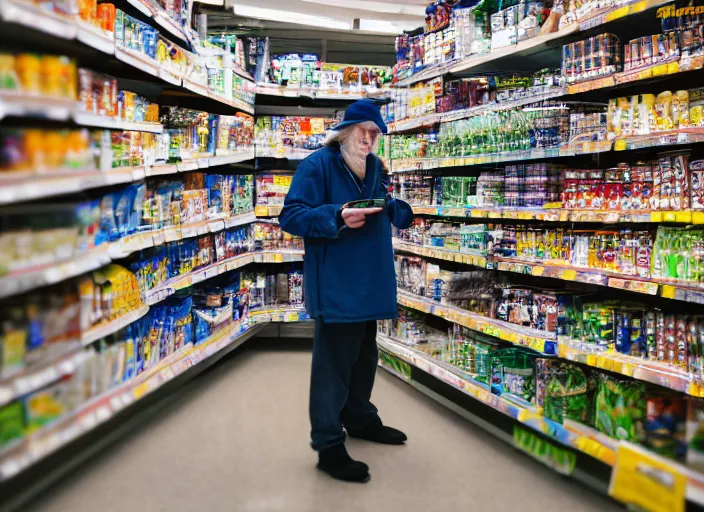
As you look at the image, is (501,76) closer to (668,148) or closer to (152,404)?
(668,148)

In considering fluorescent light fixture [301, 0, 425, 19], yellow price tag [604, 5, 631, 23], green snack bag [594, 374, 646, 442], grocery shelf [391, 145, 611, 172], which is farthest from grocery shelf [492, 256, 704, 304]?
fluorescent light fixture [301, 0, 425, 19]

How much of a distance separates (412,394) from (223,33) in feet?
10.8

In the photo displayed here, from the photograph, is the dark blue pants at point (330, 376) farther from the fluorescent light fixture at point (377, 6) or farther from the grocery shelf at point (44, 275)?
the fluorescent light fixture at point (377, 6)

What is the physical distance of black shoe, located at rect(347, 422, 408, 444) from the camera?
3.29 metres

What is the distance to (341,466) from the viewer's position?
284 centimetres

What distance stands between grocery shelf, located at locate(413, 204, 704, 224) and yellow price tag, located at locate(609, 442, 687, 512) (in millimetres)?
1371

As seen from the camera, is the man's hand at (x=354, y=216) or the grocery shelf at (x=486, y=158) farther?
the grocery shelf at (x=486, y=158)

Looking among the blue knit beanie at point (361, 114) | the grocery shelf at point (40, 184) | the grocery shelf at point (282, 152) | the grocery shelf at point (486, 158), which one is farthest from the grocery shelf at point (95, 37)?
the grocery shelf at point (282, 152)

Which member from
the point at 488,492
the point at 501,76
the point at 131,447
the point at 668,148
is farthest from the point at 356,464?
the point at 501,76

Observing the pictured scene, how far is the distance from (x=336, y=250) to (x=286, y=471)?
3.48 feet

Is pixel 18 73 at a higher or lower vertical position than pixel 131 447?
higher

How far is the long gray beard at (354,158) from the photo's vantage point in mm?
2984

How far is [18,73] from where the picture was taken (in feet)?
4.83

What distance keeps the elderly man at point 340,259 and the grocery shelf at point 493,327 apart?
2.39ft
